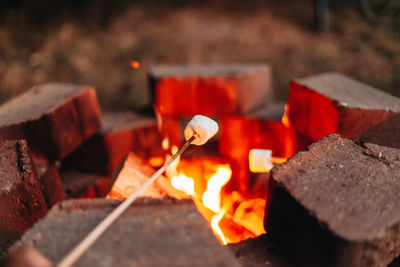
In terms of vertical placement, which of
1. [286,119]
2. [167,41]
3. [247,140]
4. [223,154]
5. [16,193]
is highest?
[167,41]

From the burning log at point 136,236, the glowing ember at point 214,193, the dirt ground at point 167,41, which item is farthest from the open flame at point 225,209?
the dirt ground at point 167,41

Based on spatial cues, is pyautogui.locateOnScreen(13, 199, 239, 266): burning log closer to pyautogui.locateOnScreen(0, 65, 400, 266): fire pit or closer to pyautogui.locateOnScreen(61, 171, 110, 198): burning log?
pyautogui.locateOnScreen(0, 65, 400, 266): fire pit

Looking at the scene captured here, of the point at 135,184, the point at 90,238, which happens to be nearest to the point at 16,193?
the point at 135,184

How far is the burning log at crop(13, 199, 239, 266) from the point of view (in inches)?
41.8

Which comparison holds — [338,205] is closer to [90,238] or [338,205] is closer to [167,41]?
[90,238]

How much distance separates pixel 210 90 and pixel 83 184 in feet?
4.40

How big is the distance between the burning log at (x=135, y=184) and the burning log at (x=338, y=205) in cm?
59

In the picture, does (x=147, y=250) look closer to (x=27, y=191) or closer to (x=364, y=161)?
(x=27, y=191)

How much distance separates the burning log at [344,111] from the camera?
180cm

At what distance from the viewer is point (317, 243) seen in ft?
3.89

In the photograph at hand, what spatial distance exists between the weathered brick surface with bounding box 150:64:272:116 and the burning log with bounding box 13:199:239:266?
163 centimetres

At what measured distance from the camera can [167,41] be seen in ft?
18.2

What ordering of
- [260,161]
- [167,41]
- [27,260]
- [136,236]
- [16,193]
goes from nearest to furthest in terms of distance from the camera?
[27,260]
[136,236]
[16,193]
[260,161]
[167,41]

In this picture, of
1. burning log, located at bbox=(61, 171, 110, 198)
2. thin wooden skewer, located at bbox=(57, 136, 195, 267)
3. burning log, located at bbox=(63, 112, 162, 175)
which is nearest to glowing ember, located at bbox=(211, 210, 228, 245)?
thin wooden skewer, located at bbox=(57, 136, 195, 267)
